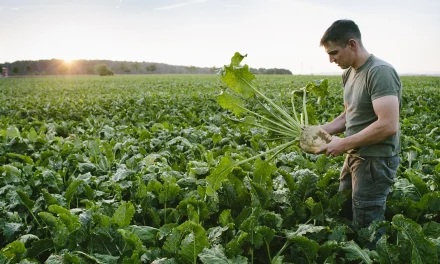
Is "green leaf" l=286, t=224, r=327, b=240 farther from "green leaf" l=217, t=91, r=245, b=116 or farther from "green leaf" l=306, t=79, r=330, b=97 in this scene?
"green leaf" l=306, t=79, r=330, b=97

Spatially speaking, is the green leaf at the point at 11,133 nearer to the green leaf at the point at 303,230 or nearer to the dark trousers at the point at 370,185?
the green leaf at the point at 303,230

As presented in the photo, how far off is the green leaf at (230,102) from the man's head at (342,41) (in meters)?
1.00

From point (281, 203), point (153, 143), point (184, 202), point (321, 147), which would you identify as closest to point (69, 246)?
point (184, 202)

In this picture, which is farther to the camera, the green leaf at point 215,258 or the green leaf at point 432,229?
the green leaf at point 432,229

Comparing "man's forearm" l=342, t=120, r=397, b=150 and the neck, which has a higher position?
the neck

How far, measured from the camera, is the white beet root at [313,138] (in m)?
2.94

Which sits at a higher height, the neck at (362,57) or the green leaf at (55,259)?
the neck at (362,57)

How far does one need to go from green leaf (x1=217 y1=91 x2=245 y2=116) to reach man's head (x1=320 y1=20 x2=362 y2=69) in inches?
39.3

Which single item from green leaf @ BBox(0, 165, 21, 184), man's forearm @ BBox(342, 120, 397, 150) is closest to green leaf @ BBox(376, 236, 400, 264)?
man's forearm @ BBox(342, 120, 397, 150)

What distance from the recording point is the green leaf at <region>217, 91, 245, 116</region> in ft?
11.1

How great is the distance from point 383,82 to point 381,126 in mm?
305

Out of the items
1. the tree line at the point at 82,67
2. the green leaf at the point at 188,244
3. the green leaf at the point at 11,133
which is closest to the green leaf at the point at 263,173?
the green leaf at the point at 188,244

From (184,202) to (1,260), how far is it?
1.33 m

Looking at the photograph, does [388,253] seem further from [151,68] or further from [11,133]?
[151,68]
